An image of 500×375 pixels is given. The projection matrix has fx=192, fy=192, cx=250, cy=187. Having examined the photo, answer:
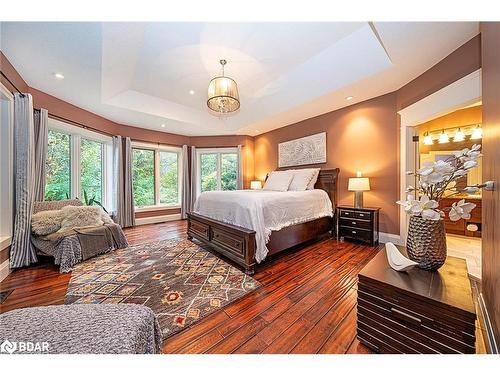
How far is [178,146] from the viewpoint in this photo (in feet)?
17.8

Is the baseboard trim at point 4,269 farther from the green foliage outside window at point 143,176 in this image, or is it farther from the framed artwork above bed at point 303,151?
the framed artwork above bed at point 303,151

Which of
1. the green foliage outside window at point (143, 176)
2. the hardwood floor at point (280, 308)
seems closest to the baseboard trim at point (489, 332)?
the hardwood floor at point (280, 308)

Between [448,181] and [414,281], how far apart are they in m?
0.58

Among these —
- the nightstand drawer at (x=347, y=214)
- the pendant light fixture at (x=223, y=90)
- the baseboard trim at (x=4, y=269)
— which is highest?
the pendant light fixture at (x=223, y=90)

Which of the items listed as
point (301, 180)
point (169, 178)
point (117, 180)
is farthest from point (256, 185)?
point (117, 180)

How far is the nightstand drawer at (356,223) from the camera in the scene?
303 centimetres

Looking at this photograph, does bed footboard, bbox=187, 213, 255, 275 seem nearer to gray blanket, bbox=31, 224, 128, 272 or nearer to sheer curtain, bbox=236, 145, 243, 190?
gray blanket, bbox=31, 224, 128, 272

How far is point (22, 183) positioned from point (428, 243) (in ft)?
13.0

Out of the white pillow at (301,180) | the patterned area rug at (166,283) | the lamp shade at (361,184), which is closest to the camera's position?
the patterned area rug at (166,283)

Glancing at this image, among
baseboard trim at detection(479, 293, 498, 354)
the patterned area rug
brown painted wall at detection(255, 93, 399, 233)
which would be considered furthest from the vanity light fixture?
the patterned area rug

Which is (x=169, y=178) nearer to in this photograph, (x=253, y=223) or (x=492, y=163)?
(x=253, y=223)

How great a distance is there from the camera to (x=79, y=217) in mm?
2660

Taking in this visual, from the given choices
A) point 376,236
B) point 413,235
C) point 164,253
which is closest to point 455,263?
point 413,235
